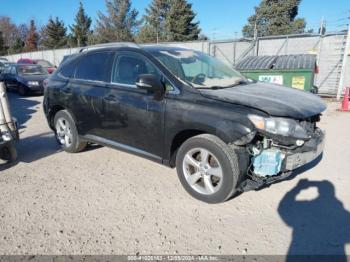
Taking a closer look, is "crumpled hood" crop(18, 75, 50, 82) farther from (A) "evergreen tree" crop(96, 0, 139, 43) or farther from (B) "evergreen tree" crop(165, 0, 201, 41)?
(A) "evergreen tree" crop(96, 0, 139, 43)

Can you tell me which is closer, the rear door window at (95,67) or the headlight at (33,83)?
the rear door window at (95,67)

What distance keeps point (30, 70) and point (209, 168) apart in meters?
12.9

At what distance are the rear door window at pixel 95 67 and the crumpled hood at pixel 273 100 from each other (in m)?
1.69

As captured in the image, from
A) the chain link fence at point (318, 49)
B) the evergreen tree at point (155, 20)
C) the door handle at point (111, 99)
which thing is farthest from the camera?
the evergreen tree at point (155, 20)

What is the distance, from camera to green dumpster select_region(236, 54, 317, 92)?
809cm

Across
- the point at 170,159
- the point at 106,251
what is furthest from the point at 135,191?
the point at 106,251

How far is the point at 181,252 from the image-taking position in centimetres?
256

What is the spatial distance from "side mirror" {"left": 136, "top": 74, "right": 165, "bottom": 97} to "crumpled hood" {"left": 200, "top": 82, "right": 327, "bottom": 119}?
1.64 ft

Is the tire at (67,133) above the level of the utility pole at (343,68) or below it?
below

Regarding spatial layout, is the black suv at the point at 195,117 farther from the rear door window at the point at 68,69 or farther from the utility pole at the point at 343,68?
the utility pole at the point at 343,68

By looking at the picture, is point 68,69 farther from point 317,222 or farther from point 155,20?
point 155,20

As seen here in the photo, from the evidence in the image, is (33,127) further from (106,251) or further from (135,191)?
(106,251)

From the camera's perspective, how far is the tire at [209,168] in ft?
9.77

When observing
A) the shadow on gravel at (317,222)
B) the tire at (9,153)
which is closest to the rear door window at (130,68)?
the tire at (9,153)
